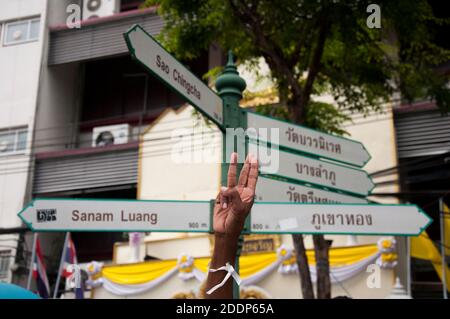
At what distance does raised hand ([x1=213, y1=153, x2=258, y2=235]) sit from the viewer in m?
2.96

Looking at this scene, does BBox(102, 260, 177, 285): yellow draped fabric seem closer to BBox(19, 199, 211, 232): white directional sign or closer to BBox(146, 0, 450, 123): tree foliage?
BBox(146, 0, 450, 123): tree foliage

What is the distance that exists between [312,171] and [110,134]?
11747mm

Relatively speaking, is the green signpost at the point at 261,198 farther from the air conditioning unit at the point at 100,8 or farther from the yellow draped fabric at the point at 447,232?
the air conditioning unit at the point at 100,8

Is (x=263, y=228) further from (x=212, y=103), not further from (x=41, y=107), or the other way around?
(x=41, y=107)

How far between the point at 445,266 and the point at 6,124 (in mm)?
10283

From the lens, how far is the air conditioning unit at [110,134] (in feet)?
52.6

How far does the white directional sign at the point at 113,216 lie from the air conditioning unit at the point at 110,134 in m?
11.7

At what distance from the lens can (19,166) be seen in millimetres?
14672

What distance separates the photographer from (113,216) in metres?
4.36

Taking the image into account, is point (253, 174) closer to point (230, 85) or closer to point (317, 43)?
point (230, 85)

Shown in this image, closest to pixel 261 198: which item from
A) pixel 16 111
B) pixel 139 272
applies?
pixel 139 272

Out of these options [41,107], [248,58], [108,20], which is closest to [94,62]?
[108,20]

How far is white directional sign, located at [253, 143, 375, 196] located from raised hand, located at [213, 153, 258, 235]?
151 centimetres

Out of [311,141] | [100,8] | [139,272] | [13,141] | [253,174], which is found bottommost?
[253,174]
